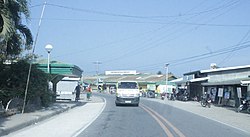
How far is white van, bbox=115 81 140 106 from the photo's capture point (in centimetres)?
3284

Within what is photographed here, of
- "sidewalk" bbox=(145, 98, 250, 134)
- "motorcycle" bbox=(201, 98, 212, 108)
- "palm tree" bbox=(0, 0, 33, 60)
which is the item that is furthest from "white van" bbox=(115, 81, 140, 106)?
"palm tree" bbox=(0, 0, 33, 60)

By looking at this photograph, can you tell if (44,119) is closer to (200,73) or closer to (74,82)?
(74,82)

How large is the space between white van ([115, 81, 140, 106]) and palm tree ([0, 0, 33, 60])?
12895 mm

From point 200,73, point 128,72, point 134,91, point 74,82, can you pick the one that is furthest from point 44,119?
point 128,72

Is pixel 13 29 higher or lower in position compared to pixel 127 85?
higher

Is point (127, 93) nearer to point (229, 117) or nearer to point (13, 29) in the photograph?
point (229, 117)

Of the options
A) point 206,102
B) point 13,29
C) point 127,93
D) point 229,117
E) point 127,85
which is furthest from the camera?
point 206,102

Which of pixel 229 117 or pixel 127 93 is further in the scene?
pixel 127 93

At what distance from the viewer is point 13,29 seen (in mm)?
18016

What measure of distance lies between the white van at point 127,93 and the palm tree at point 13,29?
1290cm

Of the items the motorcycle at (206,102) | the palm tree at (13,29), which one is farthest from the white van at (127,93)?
the palm tree at (13,29)

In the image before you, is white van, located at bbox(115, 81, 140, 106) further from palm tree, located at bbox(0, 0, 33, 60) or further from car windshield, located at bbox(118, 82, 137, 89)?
palm tree, located at bbox(0, 0, 33, 60)

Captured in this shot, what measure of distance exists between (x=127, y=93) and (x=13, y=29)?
1634 centimetres

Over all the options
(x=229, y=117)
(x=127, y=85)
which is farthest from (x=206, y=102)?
(x=229, y=117)
